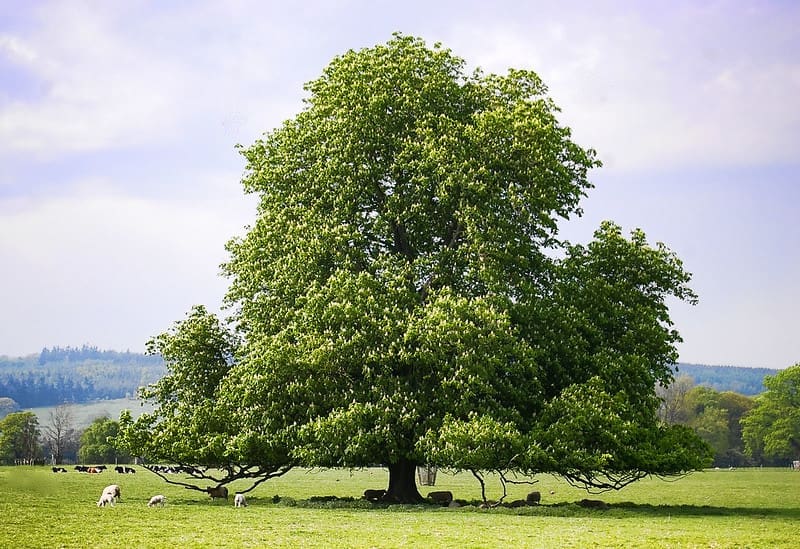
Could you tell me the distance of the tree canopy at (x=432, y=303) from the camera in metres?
33.1

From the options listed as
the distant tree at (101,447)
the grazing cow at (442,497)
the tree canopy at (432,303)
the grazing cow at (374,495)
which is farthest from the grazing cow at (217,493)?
the distant tree at (101,447)

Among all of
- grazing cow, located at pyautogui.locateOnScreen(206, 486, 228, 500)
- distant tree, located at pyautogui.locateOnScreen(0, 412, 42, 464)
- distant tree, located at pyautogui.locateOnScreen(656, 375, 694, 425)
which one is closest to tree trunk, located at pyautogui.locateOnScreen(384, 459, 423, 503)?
grazing cow, located at pyautogui.locateOnScreen(206, 486, 228, 500)

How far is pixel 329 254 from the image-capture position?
36125 millimetres

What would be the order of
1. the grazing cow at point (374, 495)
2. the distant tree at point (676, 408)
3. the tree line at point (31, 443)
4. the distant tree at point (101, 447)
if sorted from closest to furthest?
the grazing cow at point (374, 495) < the tree line at point (31, 443) < the distant tree at point (101, 447) < the distant tree at point (676, 408)

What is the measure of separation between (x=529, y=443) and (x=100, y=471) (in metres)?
65.6

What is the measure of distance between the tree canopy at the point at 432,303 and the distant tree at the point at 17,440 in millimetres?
89733

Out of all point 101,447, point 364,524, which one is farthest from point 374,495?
point 101,447

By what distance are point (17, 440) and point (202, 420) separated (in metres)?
94.5

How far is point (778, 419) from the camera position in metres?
112

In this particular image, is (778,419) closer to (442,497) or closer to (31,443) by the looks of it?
(442,497)

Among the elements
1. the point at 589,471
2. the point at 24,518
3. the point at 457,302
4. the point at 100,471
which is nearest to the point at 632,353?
the point at 589,471

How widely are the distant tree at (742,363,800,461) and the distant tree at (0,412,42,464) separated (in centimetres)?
9398

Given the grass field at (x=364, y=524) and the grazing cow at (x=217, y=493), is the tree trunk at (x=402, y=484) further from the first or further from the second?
the grazing cow at (x=217, y=493)

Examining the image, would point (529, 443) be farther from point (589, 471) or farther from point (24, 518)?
point (24, 518)
